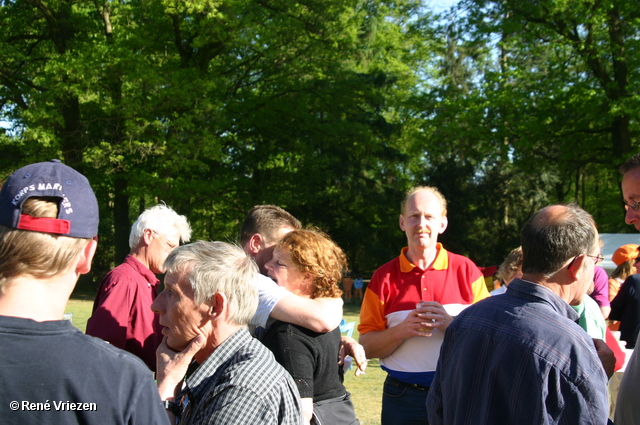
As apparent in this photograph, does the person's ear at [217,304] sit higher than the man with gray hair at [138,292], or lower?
higher

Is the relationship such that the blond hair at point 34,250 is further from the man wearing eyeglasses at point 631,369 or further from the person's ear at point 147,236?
the person's ear at point 147,236

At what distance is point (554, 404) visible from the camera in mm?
2086

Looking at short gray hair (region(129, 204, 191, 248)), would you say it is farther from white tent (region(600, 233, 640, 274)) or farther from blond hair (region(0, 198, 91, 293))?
white tent (region(600, 233, 640, 274))

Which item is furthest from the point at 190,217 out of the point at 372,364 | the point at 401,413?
the point at 401,413

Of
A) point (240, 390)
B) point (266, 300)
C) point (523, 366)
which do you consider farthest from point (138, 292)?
point (523, 366)

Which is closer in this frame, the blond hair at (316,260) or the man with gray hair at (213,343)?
the man with gray hair at (213,343)

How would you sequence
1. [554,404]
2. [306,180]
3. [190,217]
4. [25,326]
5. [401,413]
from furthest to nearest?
[306,180] < [190,217] < [401,413] < [554,404] < [25,326]

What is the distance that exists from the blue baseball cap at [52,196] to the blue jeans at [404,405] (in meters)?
2.49

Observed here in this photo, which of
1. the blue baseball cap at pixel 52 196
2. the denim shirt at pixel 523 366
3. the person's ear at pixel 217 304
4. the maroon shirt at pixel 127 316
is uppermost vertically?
the blue baseball cap at pixel 52 196

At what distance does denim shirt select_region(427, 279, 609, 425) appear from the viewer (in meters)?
2.07

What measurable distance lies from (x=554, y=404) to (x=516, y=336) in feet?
0.84

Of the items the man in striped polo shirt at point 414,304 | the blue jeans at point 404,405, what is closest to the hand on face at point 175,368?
the man in striped polo shirt at point 414,304

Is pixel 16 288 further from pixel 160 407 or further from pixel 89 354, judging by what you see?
pixel 160 407

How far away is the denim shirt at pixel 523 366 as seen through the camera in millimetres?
2068
